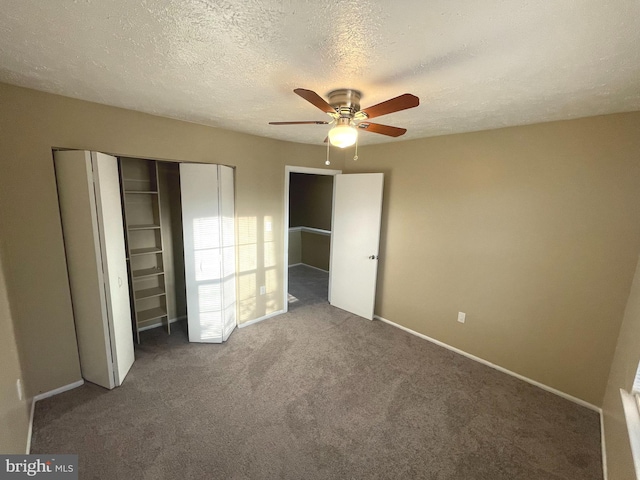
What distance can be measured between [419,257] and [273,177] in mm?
2056

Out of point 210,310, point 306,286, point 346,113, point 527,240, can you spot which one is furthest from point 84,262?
point 527,240

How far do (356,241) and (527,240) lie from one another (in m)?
1.89

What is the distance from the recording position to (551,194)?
232cm

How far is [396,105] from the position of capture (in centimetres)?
139

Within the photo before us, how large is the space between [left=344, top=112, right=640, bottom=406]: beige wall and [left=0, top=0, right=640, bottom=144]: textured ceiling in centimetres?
41

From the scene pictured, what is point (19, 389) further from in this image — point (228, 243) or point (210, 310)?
point (228, 243)

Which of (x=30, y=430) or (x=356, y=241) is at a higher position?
(x=356, y=241)

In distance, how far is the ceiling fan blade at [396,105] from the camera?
50.5 inches

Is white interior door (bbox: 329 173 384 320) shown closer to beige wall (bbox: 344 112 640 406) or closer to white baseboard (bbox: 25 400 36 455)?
beige wall (bbox: 344 112 640 406)

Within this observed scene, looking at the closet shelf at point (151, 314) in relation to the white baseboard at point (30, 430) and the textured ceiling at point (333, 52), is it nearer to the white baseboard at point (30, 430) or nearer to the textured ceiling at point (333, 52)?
the white baseboard at point (30, 430)

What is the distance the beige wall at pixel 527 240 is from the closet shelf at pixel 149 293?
2.97 m

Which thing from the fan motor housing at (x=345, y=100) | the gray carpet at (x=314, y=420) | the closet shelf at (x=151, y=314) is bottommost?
the gray carpet at (x=314, y=420)

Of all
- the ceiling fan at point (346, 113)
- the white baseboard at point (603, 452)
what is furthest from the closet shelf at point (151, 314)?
the white baseboard at point (603, 452)

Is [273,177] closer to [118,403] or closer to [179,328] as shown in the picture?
[179,328]
